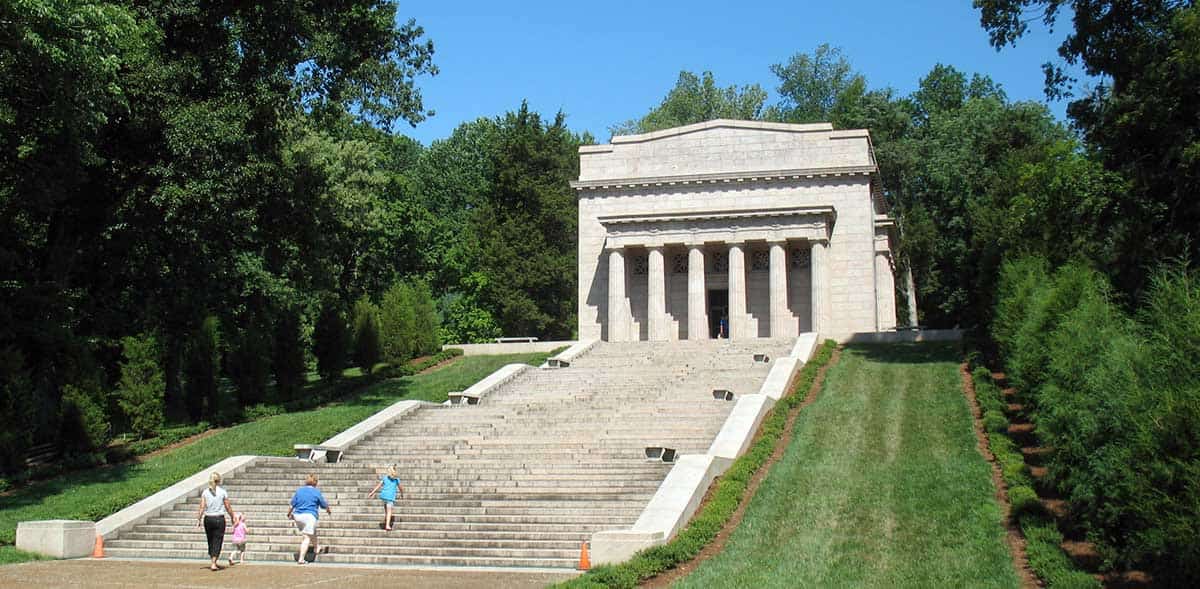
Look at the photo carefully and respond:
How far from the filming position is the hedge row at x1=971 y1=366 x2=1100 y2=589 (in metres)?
15.0

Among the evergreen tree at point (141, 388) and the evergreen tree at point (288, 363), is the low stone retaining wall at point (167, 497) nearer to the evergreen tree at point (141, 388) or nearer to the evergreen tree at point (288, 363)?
the evergreen tree at point (141, 388)

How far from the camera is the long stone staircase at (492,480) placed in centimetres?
2016

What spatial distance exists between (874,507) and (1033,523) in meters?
2.81

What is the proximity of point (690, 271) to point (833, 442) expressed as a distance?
21.7 meters

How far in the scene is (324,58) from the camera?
1206 inches

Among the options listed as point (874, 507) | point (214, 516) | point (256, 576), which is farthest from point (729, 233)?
point (256, 576)

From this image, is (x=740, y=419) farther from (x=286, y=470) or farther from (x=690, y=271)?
(x=690, y=271)

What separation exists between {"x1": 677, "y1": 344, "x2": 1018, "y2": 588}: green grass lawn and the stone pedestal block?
11.7 m

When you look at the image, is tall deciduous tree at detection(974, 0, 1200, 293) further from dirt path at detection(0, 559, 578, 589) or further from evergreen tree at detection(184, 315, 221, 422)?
evergreen tree at detection(184, 315, 221, 422)

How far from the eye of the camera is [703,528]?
18766 mm

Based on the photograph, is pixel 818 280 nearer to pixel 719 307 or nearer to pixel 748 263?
pixel 748 263

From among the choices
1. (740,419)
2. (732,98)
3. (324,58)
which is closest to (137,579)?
(740,419)

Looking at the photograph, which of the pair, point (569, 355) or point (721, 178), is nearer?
point (569, 355)

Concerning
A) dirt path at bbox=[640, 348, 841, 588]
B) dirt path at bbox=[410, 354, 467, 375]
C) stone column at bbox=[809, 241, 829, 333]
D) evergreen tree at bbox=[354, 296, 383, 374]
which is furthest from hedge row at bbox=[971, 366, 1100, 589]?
evergreen tree at bbox=[354, 296, 383, 374]
